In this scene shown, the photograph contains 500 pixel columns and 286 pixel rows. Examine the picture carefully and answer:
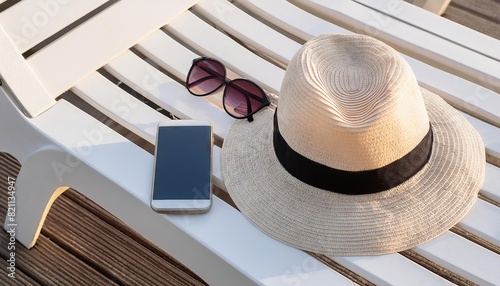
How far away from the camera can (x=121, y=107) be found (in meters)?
1.09

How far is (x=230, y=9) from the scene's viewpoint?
1.27m

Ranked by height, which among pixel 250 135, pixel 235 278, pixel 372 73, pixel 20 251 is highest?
pixel 372 73

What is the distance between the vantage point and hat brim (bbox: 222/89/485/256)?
0.88 metres

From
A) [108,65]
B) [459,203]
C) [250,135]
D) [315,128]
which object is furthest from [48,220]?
[459,203]

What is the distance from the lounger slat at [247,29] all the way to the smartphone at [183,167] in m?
0.25

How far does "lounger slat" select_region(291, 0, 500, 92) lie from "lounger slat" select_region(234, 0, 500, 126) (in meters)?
0.03

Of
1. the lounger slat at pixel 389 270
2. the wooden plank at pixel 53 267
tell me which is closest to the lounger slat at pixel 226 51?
the lounger slat at pixel 389 270

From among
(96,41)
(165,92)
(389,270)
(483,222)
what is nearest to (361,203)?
(389,270)

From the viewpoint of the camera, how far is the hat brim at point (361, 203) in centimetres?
88

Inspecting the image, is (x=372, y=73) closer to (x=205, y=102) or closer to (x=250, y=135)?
(x=250, y=135)

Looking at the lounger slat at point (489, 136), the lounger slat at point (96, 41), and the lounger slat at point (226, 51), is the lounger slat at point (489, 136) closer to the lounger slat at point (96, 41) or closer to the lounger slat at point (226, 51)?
the lounger slat at point (226, 51)

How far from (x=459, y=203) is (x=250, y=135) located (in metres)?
0.35

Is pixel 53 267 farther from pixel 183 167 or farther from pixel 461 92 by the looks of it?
pixel 461 92

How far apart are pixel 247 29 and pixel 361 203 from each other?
1.64 ft
